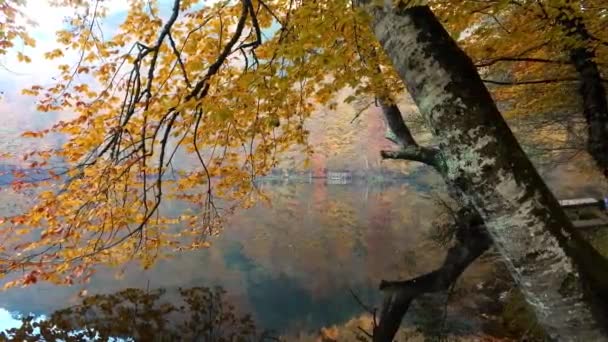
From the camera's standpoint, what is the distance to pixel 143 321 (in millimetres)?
10086

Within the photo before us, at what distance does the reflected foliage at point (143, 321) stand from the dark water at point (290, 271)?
649 mm

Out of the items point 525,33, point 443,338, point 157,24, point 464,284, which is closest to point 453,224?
point 464,284

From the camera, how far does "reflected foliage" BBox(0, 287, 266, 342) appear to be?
30.9 feet

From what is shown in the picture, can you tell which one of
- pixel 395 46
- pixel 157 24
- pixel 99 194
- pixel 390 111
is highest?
pixel 157 24

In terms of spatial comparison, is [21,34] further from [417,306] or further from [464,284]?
[464,284]

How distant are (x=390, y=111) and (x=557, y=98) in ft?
16.8

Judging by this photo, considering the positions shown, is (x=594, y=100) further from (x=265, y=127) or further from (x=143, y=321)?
(x=143, y=321)

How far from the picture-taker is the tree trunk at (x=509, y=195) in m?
2.04

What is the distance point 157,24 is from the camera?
5125 mm

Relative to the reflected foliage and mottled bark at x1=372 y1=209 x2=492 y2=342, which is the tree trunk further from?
the reflected foliage

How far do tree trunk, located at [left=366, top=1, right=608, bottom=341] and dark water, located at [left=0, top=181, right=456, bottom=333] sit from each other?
836cm

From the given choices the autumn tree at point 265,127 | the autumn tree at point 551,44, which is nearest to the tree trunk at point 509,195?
the autumn tree at point 265,127

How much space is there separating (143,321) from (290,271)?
19.4ft

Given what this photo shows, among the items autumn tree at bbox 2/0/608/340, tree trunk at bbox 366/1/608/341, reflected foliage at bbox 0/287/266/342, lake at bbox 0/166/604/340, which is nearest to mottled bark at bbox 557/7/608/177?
autumn tree at bbox 2/0/608/340
